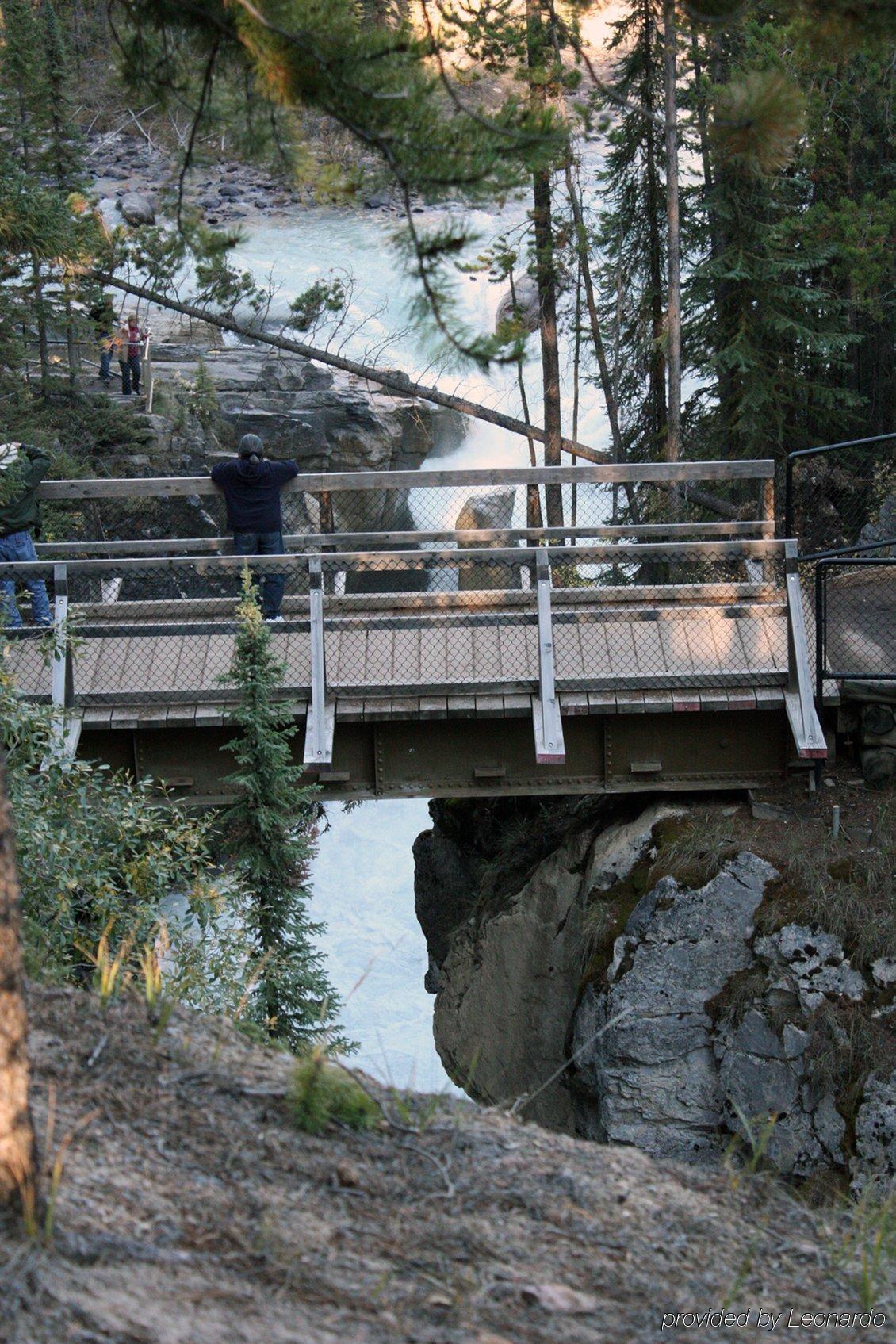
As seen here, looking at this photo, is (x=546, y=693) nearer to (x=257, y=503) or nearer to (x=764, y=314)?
(x=257, y=503)

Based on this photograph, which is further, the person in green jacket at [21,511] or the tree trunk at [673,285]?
the tree trunk at [673,285]

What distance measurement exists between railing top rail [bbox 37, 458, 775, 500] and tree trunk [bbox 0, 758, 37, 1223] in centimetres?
707

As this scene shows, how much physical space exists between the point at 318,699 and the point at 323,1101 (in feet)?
19.0

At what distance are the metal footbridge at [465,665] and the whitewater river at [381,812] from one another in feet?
6.17

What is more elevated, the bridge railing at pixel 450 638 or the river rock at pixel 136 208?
the river rock at pixel 136 208

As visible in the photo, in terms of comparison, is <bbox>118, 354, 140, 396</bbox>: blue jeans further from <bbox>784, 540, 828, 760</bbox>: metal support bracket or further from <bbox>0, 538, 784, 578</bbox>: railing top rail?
<bbox>784, 540, 828, 760</bbox>: metal support bracket

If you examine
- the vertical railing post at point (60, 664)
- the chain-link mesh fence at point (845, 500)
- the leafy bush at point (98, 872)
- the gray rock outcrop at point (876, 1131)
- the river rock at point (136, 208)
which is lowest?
the gray rock outcrop at point (876, 1131)

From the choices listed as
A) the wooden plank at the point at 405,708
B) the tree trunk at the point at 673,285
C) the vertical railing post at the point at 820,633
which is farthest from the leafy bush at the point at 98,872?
the tree trunk at the point at 673,285

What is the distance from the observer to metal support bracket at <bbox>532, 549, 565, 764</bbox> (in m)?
9.55

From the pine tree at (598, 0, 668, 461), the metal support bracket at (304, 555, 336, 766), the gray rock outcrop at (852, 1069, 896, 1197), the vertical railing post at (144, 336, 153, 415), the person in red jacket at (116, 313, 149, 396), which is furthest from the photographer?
the vertical railing post at (144, 336, 153, 415)

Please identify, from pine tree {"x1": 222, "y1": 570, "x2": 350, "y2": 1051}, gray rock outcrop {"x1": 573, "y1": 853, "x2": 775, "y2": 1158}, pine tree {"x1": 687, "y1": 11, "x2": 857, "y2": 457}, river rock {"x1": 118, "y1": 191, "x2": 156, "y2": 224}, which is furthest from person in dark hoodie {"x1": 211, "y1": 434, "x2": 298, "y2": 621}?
river rock {"x1": 118, "y1": 191, "x2": 156, "y2": 224}

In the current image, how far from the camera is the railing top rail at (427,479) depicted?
33.4 feet

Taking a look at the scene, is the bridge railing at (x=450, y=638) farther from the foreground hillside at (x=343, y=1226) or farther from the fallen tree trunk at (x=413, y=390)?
the fallen tree trunk at (x=413, y=390)

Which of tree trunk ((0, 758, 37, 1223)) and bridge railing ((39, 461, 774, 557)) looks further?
bridge railing ((39, 461, 774, 557))
